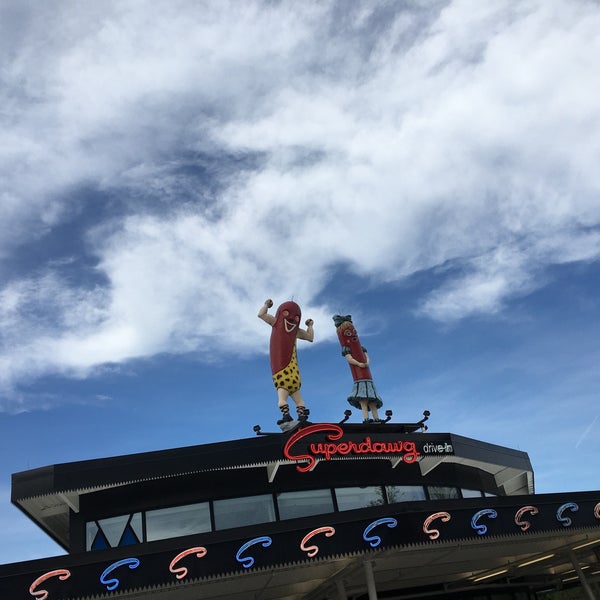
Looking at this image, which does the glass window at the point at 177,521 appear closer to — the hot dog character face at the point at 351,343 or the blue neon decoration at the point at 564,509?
the hot dog character face at the point at 351,343

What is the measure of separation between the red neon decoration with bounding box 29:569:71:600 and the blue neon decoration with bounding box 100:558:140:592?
3.08 ft

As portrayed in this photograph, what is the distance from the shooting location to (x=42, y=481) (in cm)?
2425

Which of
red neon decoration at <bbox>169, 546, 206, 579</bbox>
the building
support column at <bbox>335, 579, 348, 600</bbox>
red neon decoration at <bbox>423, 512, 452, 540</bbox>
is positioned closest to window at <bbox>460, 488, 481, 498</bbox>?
the building

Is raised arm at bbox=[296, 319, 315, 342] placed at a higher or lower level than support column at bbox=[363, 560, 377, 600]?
higher

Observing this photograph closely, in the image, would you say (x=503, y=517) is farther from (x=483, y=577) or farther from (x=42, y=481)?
(x=42, y=481)

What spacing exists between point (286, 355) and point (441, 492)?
29.3 ft

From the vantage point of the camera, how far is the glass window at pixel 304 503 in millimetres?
25750

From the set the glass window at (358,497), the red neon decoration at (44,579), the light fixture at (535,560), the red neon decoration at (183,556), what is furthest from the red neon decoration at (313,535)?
the light fixture at (535,560)

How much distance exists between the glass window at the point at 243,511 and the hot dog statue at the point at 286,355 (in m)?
3.23

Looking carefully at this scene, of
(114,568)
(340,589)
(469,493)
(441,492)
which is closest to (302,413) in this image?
(441,492)

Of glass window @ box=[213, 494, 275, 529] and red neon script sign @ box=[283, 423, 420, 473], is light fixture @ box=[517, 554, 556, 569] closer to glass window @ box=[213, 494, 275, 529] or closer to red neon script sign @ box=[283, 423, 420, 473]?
red neon script sign @ box=[283, 423, 420, 473]

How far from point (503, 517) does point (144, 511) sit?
13039 mm

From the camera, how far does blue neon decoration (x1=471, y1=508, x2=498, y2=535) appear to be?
21047 millimetres

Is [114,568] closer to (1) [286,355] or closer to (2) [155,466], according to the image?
(2) [155,466]
